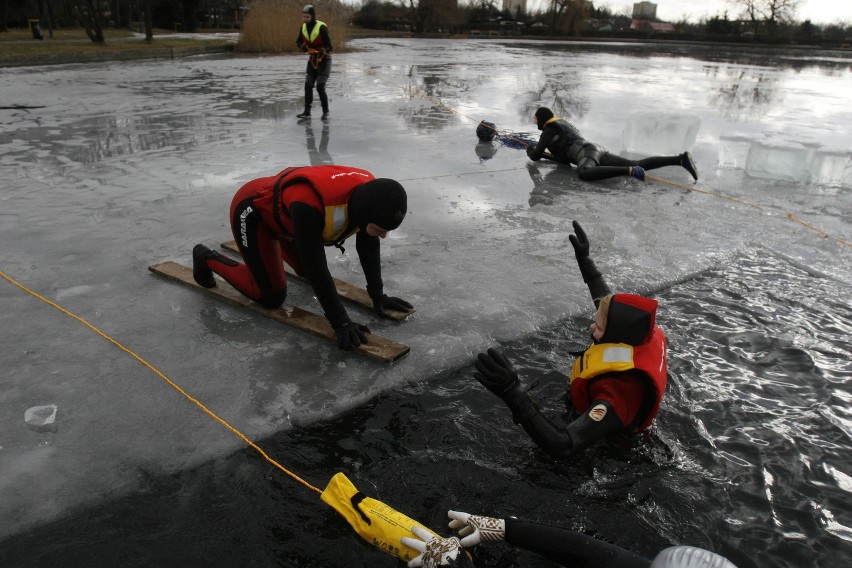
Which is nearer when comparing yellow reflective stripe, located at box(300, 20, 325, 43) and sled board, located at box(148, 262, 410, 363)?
sled board, located at box(148, 262, 410, 363)

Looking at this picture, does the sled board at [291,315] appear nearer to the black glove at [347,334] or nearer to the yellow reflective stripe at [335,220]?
the black glove at [347,334]

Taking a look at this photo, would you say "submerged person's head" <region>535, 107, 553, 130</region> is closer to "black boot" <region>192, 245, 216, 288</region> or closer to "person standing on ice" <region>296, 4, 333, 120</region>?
"person standing on ice" <region>296, 4, 333, 120</region>

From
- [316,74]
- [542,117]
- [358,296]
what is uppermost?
[316,74]

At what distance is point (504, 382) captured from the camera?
2.21 metres

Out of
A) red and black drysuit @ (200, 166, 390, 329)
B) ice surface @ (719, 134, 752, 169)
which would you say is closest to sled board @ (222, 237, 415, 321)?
red and black drysuit @ (200, 166, 390, 329)

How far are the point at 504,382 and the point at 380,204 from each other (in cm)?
110

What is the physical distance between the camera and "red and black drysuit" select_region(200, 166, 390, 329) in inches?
116

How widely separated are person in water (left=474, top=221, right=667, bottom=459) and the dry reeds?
68.1 feet

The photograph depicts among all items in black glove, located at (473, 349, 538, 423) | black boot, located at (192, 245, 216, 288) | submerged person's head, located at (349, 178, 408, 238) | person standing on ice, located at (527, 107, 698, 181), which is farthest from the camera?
person standing on ice, located at (527, 107, 698, 181)

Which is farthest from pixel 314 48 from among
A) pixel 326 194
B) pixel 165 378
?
pixel 165 378

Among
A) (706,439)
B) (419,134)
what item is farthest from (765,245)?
(419,134)

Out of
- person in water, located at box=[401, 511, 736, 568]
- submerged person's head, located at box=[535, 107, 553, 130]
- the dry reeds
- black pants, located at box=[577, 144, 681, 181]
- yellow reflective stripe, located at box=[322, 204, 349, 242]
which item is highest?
the dry reeds

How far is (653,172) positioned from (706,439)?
5.22 m

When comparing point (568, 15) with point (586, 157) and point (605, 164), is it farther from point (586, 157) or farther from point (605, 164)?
point (586, 157)
